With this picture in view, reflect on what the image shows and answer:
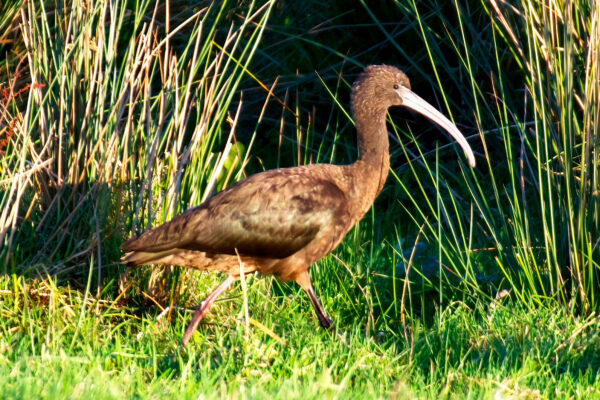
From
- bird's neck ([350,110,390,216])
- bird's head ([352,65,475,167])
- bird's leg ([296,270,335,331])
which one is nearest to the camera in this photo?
bird's leg ([296,270,335,331])

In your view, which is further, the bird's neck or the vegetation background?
the bird's neck

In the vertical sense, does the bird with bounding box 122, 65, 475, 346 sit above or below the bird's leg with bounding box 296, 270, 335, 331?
above

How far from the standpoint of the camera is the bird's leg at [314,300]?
16.2 ft

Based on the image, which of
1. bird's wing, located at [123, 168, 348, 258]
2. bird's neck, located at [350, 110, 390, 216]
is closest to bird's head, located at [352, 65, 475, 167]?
bird's neck, located at [350, 110, 390, 216]

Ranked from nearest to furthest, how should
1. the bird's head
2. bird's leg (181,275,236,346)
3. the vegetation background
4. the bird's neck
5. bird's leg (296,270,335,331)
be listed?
the vegetation background < bird's leg (181,275,236,346) < bird's leg (296,270,335,331) < the bird's neck < the bird's head

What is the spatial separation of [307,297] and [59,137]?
5.53 feet

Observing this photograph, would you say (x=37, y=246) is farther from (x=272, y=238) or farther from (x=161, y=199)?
(x=272, y=238)

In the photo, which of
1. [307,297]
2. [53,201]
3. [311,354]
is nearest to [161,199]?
[53,201]

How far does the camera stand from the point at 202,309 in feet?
15.0

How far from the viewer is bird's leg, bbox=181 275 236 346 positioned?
4473mm

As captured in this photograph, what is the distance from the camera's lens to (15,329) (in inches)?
173

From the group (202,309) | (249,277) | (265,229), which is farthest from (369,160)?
(202,309)

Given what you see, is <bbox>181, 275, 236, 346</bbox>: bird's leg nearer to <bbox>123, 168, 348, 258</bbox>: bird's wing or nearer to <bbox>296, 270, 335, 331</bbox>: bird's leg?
<bbox>123, 168, 348, 258</bbox>: bird's wing

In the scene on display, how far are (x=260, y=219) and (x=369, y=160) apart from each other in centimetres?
79
